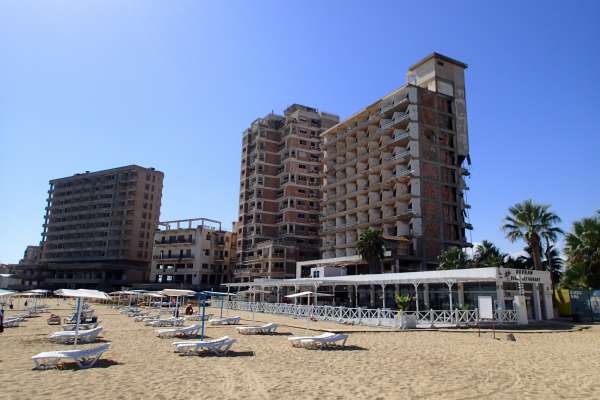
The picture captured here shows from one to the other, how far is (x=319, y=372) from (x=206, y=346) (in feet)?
16.8

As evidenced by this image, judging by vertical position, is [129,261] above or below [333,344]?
above

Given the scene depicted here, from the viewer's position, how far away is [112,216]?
4035 inches

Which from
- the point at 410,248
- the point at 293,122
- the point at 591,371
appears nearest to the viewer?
the point at 591,371

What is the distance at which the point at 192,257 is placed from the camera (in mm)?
86938

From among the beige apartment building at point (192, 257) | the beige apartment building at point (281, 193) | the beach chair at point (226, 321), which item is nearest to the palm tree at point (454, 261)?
the beach chair at point (226, 321)

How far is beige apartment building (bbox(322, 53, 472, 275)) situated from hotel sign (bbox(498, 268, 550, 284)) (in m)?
19.2

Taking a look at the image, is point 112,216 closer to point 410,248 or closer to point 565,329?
point 410,248

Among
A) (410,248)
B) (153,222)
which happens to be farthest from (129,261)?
(410,248)

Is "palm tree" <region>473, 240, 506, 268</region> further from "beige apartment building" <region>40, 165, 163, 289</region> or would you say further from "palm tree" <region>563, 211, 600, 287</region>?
"beige apartment building" <region>40, 165, 163, 289</region>

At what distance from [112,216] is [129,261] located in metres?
13.0

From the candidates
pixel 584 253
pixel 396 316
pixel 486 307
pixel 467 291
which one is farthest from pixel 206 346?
pixel 584 253

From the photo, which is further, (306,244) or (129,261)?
(129,261)

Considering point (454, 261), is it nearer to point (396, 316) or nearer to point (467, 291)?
point (467, 291)

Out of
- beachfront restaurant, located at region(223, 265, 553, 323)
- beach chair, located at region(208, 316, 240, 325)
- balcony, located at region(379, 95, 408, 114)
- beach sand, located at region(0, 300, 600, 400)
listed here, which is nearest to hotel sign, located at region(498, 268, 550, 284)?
beachfront restaurant, located at region(223, 265, 553, 323)
